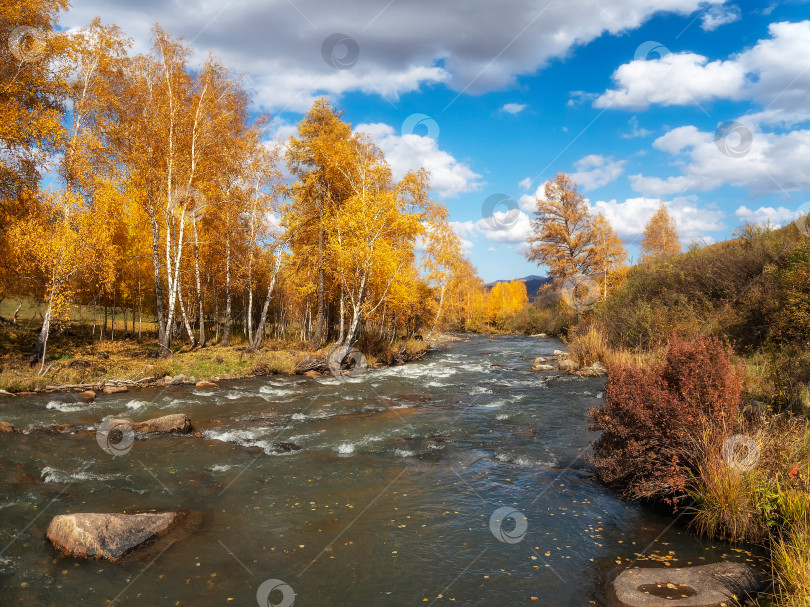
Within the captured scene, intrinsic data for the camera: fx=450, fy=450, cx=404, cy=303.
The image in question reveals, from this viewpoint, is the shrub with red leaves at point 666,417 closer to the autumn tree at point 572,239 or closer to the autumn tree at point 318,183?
the autumn tree at point 318,183

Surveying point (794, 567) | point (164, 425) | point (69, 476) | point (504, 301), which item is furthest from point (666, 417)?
point (504, 301)

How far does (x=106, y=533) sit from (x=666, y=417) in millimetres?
8967

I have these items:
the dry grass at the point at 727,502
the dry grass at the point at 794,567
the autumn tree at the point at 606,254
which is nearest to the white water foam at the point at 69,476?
the dry grass at the point at 727,502

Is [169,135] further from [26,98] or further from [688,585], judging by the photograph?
[688,585]

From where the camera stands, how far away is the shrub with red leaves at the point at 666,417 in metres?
7.44

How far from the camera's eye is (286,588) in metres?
5.59

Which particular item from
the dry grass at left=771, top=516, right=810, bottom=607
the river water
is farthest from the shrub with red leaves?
the dry grass at left=771, top=516, right=810, bottom=607

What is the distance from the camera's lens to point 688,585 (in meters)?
5.26

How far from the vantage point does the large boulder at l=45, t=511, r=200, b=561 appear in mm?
6164

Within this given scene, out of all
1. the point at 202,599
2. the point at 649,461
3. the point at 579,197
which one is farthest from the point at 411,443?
the point at 579,197

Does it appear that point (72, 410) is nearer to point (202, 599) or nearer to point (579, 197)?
point (202, 599)

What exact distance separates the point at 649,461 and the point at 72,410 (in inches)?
617

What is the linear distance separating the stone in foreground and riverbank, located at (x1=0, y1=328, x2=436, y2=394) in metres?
18.0

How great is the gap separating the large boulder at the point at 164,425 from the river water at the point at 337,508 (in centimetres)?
47
